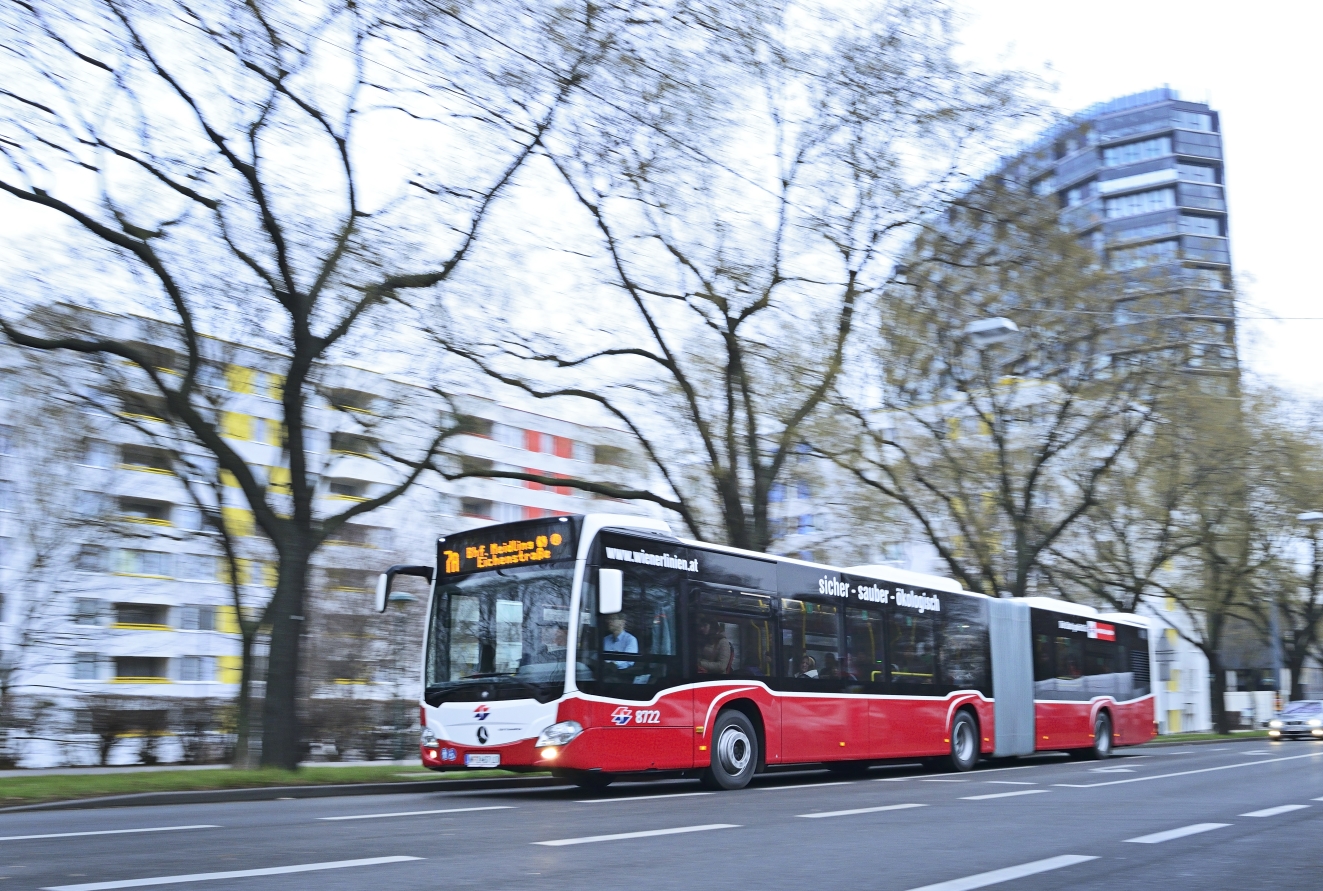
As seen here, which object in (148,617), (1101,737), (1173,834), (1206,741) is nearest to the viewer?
(1173,834)

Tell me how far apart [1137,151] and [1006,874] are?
114818mm

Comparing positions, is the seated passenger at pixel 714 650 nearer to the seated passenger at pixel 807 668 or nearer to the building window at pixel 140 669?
the seated passenger at pixel 807 668

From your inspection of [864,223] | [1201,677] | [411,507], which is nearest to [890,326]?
[864,223]

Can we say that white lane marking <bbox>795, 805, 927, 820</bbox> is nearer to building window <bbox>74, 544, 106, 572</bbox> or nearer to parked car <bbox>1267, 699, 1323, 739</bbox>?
building window <bbox>74, 544, 106, 572</bbox>

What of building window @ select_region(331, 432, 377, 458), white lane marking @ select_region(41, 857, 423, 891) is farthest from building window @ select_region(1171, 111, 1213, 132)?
white lane marking @ select_region(41, 857, 423, 891)

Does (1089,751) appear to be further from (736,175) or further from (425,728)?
(425,728)

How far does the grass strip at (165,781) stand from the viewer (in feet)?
43.4

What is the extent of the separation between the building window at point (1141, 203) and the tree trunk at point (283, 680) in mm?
102523

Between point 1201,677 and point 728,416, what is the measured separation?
2630 inches

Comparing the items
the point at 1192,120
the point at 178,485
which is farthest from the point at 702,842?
the point at 1192,120

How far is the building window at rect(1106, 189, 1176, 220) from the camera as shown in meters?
110

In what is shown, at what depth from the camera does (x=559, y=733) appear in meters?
14.3

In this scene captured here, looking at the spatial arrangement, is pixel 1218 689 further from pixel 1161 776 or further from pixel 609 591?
pixel 609 591

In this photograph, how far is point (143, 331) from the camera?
64.1ft
